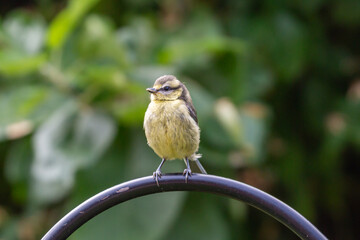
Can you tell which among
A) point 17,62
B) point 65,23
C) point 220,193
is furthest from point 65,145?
point 220,193

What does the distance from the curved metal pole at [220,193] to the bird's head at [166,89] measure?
612 mm

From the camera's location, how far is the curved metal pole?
75.9 inches

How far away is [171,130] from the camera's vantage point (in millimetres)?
2453

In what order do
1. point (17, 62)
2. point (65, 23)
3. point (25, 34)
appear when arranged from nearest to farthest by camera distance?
point (17, 62) → point (65, 23) → point (25, 34)

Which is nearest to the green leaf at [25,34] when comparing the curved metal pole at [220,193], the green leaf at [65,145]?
the green leaf at [65,145]

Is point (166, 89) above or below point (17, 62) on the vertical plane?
below

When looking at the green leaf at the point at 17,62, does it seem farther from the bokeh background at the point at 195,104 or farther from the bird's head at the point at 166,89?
the bird's head at the point at 166,89

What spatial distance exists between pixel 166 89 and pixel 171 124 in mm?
174

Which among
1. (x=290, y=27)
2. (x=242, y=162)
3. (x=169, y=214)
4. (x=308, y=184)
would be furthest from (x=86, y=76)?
(x=308, y=184)

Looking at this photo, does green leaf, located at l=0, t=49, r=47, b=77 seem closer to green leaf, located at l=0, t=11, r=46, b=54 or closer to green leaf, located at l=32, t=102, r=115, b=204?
green leaf, located at l=32, t=102, r=115, b=204

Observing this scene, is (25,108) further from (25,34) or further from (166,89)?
(166,89)

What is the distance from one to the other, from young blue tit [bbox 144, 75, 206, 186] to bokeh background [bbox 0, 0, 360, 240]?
3.53 ft

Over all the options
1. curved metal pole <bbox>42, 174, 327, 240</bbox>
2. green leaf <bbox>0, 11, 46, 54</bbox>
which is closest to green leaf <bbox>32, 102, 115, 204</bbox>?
green leaf <bbox>0, 11, 46, 54</bbox>

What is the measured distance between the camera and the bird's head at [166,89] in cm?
253
